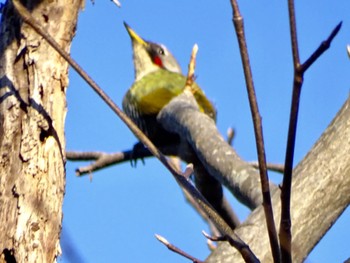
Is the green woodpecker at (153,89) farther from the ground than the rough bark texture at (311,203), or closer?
farther from the ground

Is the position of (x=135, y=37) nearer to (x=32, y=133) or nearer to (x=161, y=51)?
(x=161, y=51)

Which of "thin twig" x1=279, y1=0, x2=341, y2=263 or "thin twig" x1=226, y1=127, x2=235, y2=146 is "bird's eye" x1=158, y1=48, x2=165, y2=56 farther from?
"thin twig" x1=279, y1=0, x2=341, y2=263

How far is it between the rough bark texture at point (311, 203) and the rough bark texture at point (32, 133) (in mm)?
414

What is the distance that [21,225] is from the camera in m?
2.13

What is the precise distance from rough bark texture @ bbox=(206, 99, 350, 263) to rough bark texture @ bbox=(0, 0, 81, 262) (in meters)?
0.41

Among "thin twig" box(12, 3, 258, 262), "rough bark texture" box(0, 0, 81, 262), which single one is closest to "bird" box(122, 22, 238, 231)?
"rough bark texture" box(0, 0, 81, 262)

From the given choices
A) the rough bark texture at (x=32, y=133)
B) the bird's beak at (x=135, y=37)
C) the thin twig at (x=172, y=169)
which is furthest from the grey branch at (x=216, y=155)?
the bird's beak at (x=135, y=37)

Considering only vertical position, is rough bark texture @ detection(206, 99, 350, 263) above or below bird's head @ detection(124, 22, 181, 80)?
below

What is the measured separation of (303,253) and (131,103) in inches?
115

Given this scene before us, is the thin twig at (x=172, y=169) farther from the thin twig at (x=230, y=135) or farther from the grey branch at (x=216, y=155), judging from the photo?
the thin twig at (x=230, y=135)

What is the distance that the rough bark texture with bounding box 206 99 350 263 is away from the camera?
2.07 m

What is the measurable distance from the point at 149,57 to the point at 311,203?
3.75 meters

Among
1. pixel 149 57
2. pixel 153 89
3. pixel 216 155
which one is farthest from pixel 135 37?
pixel 216 155

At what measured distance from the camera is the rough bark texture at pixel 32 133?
7.04ft
